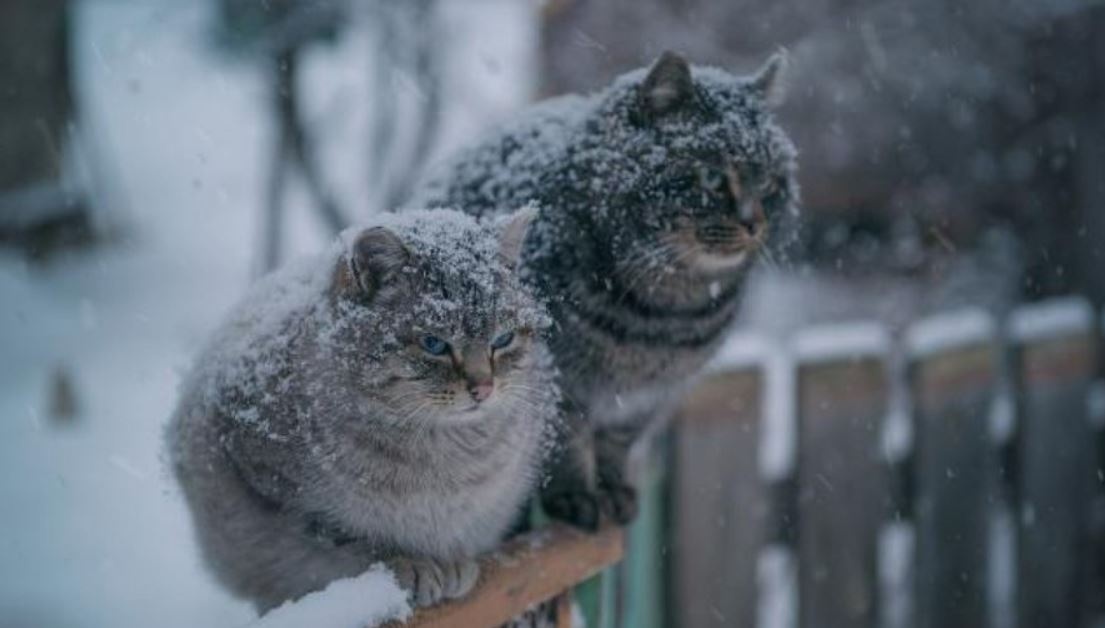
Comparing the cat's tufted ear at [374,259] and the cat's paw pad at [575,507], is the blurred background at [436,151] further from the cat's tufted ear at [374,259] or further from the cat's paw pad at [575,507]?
the cat's tufted ear at [374,259]

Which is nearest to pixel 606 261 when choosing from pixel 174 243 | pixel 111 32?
pixel 174 243

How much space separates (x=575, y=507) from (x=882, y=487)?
1978 mm

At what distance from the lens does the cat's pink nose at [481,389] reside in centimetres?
147

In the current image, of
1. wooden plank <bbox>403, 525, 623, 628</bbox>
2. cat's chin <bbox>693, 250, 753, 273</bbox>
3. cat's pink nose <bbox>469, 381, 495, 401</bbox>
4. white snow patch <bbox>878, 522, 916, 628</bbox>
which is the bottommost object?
white snow patch <bbox>878, 522, 916, 628</bbox>

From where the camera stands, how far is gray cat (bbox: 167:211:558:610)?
4.79 feet

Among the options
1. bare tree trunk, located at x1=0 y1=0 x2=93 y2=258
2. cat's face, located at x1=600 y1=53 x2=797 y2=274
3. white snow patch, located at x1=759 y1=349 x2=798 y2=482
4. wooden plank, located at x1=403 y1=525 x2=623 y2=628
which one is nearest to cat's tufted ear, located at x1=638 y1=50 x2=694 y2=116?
cat's face, located at x1=600 y1=53 x2=797 y2=274

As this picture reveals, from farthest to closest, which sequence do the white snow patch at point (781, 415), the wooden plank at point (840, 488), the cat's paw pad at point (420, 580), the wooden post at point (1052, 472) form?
the wooden post at point (1052, 472) < the wooden plank at point (840, 488) < the white snow patch at point (781, 415) < the cat's paw pad at point (420, 580)

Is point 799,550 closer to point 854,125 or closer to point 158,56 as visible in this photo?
point 854,125

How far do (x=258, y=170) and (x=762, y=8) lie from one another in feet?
8.26

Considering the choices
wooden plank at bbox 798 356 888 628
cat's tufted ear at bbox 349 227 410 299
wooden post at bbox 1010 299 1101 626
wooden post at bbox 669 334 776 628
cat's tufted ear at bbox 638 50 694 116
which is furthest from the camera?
wooden post at bbox 1010 299 1101 626

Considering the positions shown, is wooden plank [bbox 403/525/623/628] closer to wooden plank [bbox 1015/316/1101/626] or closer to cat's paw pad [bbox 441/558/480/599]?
cat's paw pad [bbox 441/558/480/599]

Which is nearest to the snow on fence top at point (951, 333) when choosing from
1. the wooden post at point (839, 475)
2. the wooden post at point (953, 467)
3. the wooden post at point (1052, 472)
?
the wooden post at point (953, 467)

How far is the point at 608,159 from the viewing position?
186cm

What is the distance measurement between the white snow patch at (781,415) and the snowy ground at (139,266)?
52.2 inches
